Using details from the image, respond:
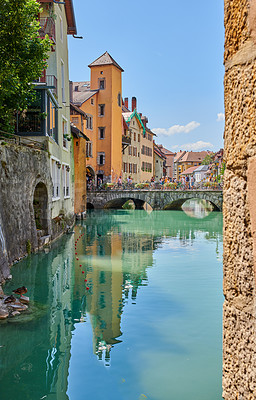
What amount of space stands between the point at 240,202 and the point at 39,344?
6323mm

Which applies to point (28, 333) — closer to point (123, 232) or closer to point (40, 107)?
point (40, 107)

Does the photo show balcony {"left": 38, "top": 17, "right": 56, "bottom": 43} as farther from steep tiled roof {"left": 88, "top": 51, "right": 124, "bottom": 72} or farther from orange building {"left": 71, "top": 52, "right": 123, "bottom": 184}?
steep tiled roof {"left": 88, "top": 51, "right": 124, "bottom": 72}

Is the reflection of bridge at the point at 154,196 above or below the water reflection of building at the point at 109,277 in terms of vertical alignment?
above

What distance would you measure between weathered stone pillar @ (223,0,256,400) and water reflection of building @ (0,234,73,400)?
4518 mm

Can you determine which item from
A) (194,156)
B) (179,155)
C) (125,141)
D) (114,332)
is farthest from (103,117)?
(179,155)

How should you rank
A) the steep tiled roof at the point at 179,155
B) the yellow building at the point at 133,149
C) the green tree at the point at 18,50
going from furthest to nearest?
1. the steep tiled roof at the point at 179,155
2. the yellow building at the point at 133,149
3. the green tree at the point at 18,50

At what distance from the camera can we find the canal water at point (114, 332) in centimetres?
567

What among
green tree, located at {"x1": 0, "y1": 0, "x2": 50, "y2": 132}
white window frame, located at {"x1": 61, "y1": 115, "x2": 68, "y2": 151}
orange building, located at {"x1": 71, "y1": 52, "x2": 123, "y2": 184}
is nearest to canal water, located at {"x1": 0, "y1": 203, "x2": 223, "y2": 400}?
green tree, located at {"x1": 0, "y1": 0, "x2": 50, "y2": 132}

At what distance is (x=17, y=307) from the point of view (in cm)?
845

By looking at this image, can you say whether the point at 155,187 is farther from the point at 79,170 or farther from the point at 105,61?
the point at 79,170

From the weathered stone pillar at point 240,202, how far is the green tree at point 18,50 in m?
11.6

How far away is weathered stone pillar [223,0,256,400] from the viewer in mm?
1345

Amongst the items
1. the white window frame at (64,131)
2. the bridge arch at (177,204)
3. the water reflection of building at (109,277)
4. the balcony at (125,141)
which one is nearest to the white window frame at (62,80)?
the white window frame at (64,131)

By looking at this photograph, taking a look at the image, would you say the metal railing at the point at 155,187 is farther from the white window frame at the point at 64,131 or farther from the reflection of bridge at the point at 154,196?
the white window frame at the point at 64,131
